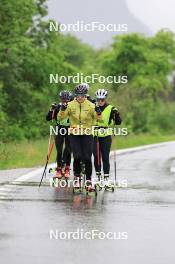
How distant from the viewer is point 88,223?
10141 mm

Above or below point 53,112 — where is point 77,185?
below

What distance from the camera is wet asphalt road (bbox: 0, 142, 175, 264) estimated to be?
312 inches

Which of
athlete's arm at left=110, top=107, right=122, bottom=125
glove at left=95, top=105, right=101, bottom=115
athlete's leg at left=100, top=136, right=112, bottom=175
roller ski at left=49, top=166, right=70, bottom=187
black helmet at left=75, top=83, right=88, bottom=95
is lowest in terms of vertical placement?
roller ski at left=49, top=166, right=70, bottom=187

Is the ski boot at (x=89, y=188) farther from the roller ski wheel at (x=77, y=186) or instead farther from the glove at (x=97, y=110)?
the glove at (x=97, y=110)

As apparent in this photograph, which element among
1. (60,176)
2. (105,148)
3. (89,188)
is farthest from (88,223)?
(60,176)

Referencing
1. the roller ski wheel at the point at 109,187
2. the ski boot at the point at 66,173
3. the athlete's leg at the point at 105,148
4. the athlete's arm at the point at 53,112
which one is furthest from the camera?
the ski boot at the point at 66,173

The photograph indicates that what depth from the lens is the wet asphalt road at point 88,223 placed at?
793 centimetres

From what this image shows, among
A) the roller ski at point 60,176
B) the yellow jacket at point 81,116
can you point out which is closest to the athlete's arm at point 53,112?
the roller ski at point 60,176

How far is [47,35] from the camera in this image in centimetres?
4522

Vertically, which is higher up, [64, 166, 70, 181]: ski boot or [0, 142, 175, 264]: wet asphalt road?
[64, 166, 70, 181]: ski boot

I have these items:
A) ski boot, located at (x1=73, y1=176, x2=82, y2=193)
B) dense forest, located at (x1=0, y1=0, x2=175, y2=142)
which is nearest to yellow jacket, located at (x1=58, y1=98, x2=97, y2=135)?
ski boot, located at (x1=73, y1=176, x2=82, y2=193)

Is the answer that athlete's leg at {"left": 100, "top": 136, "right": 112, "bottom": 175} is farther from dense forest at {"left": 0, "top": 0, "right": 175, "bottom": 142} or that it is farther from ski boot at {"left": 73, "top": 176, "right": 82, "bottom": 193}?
A: dense forest at {"left": 0, "top": 0, "right": 175, "bottom": 142}

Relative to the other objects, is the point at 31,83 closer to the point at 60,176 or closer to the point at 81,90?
the point at 60,176

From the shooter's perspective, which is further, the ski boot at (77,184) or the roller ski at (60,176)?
the roller ski at (60,176)
